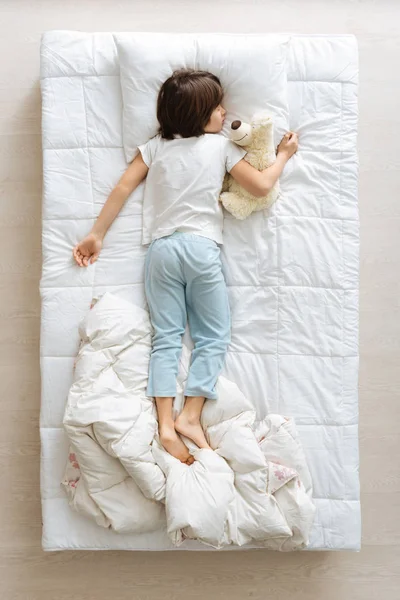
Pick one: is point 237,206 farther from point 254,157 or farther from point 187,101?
point 187,101

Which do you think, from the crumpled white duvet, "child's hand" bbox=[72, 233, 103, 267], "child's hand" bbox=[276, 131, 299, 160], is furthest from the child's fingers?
"child's hand" bbox=[276, 131, 299, 160]

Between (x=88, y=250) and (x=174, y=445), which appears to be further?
(x=88, y=250)

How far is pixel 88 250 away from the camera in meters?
1.63

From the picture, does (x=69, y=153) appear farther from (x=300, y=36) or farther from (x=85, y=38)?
(x=300, y=36)

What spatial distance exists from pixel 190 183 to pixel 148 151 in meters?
0.16

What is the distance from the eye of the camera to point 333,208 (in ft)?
5.39

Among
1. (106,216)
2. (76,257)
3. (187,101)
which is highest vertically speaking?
(187,101)

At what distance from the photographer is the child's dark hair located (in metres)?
1.57

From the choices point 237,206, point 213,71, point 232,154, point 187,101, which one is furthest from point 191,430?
point 213,71

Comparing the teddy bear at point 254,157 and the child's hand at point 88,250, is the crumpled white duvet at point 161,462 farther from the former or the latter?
the teddy bear at point 254,157

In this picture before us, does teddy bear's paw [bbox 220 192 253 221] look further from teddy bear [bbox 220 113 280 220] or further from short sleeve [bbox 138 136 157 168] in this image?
short sleeve [bbox 138 136 157 168]

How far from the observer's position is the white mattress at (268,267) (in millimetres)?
1591

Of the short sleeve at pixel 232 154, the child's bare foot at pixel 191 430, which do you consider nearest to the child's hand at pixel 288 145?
the short sleeve at pixel 232 154

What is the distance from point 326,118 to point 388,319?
617mm
